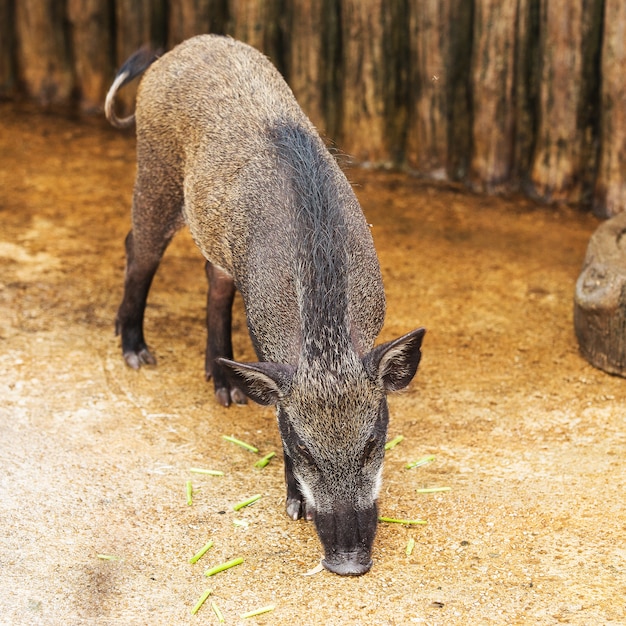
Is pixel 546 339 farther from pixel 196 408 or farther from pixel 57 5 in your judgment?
pixel 57 5

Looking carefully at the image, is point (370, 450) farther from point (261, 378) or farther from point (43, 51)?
point (43, 51)

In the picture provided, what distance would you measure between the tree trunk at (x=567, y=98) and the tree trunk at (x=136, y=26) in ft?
12.1

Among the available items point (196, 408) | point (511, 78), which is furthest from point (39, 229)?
point (511, 78)

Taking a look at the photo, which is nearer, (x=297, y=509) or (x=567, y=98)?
(x=297, y=509)

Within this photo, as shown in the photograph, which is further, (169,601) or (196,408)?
(196,408)


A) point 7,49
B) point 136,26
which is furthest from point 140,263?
point 7,49

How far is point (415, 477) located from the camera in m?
5.88

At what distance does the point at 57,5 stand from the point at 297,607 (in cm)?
783

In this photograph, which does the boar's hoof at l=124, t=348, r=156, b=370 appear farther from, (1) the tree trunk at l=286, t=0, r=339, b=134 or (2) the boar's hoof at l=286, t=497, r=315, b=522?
(1) the tree trunk at l=286, t=0, r=339, b=134

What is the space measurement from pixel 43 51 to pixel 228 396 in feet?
19.7

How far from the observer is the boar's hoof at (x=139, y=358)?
7031mm

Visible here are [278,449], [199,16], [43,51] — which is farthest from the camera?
[43,51]

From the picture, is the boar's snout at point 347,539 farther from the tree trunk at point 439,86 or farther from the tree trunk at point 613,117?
the tree trunk at point 439,86

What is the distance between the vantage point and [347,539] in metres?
4.91
